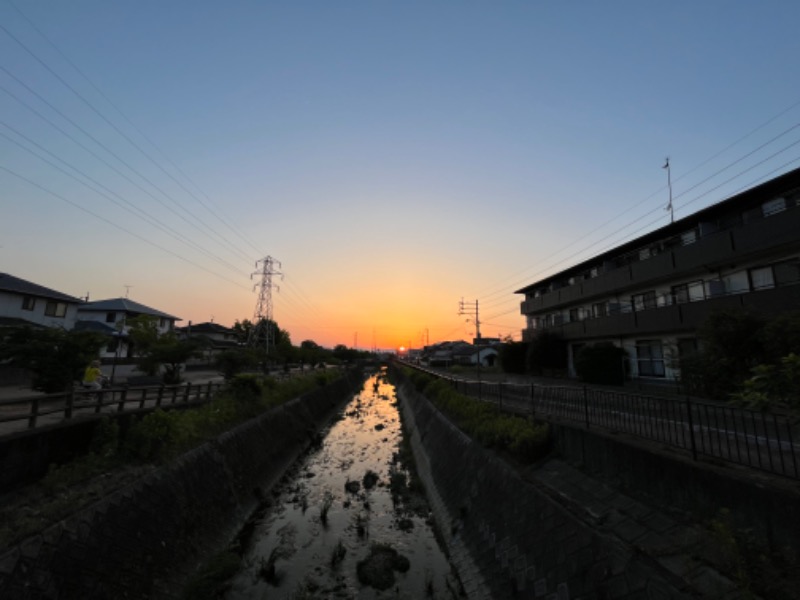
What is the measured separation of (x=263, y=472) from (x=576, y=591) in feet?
45.6

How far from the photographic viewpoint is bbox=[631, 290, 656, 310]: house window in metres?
26.8

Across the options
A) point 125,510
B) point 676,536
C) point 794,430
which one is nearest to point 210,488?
point 125,510

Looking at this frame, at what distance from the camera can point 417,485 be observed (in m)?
16.3

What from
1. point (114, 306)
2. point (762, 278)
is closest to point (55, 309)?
point (114, 306)

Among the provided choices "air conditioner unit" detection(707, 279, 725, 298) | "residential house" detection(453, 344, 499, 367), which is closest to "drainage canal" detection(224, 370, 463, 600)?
"air conditioner unit" detection(707, 279, 725, 298)

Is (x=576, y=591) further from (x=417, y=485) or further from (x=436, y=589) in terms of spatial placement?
(x=417, y=485)

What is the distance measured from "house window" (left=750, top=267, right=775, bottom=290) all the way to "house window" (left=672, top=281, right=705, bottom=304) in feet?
8.26

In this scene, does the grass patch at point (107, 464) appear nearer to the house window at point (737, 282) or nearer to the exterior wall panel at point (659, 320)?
the exterior wall panel at point (659, 320)

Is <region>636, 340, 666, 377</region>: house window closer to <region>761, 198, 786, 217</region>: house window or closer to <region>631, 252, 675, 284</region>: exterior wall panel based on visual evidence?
<region>631, 252, 675, 284</region>: exterior wall panel

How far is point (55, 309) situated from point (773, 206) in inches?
2245

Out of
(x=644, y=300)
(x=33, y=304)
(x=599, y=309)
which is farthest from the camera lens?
(x=33, y=304)

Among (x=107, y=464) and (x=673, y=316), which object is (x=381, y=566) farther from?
(x=673, y=316)

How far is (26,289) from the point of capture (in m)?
34.6

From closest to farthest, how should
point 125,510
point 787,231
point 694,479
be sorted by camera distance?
point 694,479
point 125,510
point 787,231
